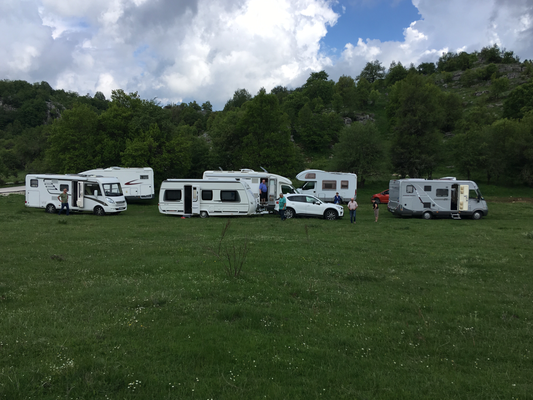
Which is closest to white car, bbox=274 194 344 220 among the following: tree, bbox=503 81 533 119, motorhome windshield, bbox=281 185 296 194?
motorhome windshield, bbox=281 185 296 194

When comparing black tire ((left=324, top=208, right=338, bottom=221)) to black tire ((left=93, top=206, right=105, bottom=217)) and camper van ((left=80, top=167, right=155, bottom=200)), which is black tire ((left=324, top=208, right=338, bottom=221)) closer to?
black tire ((left=93, top=206, right=105, bottom=217))

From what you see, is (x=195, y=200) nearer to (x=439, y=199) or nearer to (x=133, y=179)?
(x=133, y=179)

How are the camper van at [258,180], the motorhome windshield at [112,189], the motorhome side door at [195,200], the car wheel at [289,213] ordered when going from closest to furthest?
1. the car wheel at [289,213]
2. the motorhome side door at [195,200]
3. the motorhome windshield at [112,189]
4. the camper van at [258,180]

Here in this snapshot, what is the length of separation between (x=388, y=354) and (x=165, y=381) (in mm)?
2809

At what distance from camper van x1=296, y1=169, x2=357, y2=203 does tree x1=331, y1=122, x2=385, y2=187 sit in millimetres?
13175

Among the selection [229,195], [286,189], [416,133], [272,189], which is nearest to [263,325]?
[229,195]

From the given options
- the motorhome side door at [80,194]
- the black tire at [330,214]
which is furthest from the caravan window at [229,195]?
the motorhome side door at [80,194]

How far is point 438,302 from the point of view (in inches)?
258

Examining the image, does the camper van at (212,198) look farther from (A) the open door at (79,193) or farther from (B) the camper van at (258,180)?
(A) the open door at (79,193)

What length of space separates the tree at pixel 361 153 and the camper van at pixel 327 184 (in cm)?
1317

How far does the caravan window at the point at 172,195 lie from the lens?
23094 mm

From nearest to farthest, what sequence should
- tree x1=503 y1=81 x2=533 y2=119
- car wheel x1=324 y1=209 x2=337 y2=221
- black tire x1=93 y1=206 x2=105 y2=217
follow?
car wheel x1=324 y1=209 x2=337 y2=221 → black tire x1=93 y1=206 x2=105 y2=217 → tree x1=503 y1=81 x2=533 y2=119

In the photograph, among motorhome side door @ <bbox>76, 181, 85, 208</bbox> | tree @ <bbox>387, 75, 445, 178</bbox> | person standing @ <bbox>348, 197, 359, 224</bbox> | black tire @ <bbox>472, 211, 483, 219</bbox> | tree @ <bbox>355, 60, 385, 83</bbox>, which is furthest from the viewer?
tree @ <bbox>355, 60, 385, 83</bbox>

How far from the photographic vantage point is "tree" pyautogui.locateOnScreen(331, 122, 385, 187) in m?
44.3
